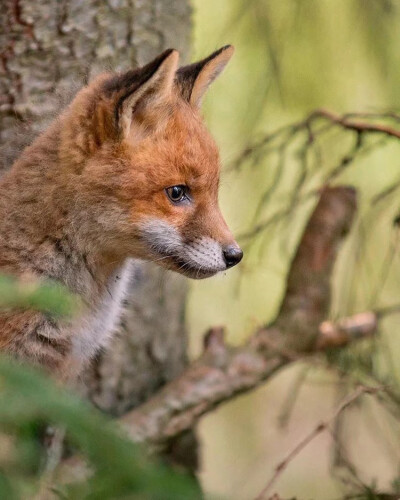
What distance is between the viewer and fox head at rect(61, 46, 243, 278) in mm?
3410

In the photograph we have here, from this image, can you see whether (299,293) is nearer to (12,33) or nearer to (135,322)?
(135,322)

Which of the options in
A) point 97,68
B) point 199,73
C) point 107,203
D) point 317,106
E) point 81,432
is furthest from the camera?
point 317,106

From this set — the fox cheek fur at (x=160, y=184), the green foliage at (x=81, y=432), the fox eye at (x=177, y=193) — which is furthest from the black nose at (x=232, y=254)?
the green foliage at (x=81, y=432)

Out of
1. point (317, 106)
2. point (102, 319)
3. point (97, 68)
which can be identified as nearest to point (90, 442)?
point (102, 319)

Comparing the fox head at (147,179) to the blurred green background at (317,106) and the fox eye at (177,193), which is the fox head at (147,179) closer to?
the fox eye at (177,193)

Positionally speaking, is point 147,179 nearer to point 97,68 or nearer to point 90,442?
point 97,68

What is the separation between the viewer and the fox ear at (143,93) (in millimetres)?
3227

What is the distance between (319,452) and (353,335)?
15.3 feet

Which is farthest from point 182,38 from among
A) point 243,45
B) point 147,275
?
point 147,275

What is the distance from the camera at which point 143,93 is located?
3.37 metres

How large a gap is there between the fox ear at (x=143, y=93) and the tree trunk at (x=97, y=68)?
0.86 meters

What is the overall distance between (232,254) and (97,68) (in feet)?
5.46

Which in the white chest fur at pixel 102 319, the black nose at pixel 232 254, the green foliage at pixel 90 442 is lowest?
the white chest fur at pixel 102 319

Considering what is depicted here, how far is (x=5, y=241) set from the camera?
348 cm
